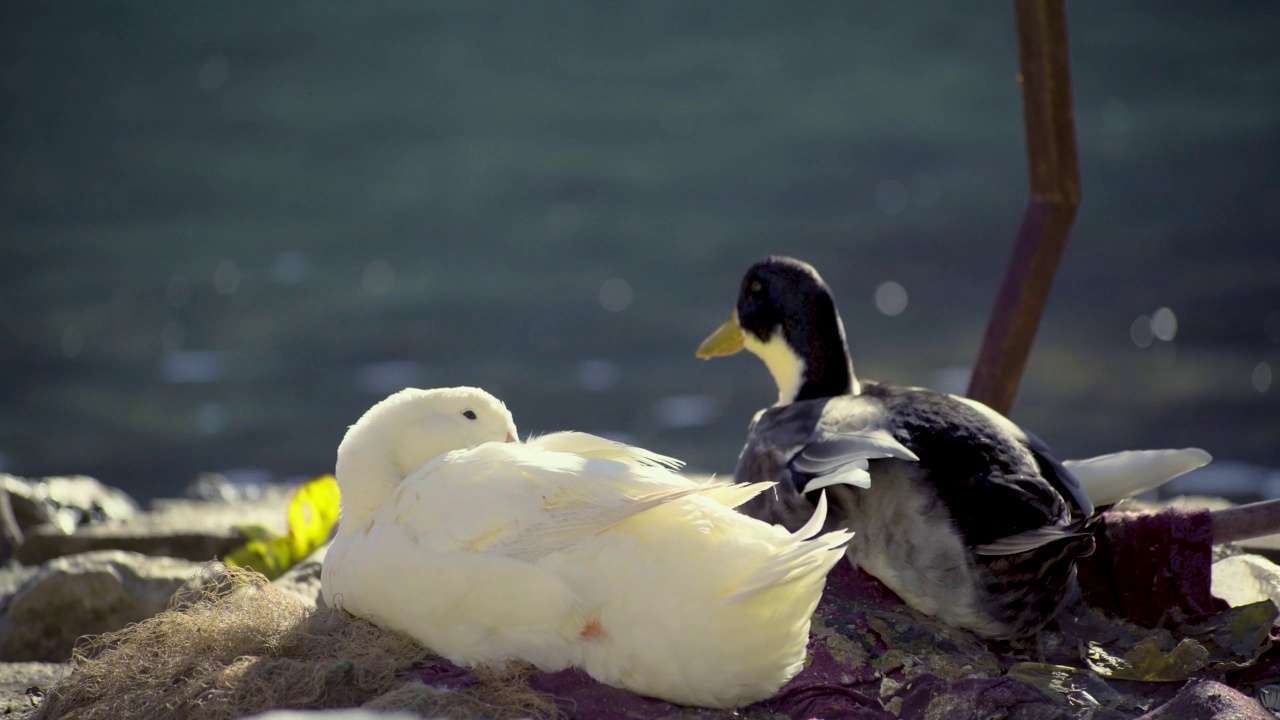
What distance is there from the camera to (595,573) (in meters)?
2.46

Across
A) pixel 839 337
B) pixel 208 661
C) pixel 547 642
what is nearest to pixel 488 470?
pixel 547 642

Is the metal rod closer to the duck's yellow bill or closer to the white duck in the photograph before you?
the white duck

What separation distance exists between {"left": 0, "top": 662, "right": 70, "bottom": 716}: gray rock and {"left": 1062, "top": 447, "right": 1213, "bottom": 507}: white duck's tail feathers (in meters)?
2.74

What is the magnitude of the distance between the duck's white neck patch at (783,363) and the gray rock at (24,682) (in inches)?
87.3

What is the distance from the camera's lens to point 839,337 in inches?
150

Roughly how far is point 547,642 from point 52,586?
7.08 ft

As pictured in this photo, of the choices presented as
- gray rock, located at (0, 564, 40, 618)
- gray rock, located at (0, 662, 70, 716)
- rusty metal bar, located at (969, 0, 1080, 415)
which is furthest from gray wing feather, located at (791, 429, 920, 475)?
gray rock, located at (0, 564, 40, 618)

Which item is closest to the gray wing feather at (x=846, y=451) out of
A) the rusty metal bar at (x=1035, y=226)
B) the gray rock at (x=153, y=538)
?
the rusty metal bar at (x=1035, y=226)

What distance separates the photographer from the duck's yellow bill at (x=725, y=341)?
4070 mm

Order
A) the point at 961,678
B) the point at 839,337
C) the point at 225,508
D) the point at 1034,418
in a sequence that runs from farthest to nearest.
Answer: the point at 1034,418, the point at 225,508, the point at 839,337, the point at 961,678

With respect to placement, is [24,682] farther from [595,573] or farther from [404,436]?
[595,573]

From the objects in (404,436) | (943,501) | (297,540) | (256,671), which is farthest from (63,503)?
(943,501)

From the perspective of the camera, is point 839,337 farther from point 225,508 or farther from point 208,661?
point 225,508

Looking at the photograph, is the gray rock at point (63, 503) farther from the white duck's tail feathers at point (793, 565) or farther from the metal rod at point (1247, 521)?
the metal rod at point (1247, 521)
